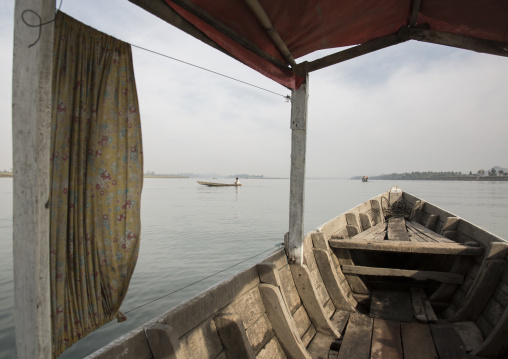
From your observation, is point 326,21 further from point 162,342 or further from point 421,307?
point 421,307

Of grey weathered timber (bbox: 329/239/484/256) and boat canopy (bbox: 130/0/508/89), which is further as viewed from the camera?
grey weathered timber (bbox: 329/239/484/256)

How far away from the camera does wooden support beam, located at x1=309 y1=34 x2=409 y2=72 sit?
3.31 meters

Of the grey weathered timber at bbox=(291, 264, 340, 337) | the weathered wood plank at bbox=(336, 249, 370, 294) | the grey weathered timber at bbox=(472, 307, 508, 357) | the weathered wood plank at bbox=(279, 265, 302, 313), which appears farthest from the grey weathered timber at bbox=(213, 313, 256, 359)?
the weathered wood plank at bbox=(336, 249, 370, 294)

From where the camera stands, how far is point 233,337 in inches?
86.2

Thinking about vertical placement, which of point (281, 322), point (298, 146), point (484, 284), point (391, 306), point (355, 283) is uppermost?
point (298, 146)

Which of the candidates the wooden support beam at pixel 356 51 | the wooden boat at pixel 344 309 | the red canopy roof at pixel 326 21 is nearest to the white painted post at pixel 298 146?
the wooden support beam at pixel 356 51

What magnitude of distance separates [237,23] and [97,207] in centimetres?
191

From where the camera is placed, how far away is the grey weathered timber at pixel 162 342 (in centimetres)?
171

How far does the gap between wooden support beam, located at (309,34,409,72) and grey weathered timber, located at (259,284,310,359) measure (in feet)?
8.50

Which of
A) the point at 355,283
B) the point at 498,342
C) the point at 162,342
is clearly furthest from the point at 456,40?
the point at 162,342

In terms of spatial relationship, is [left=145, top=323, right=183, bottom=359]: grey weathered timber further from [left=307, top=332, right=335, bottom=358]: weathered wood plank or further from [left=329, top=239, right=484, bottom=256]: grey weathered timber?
[left=329, top=239, right=484, bottom=256]: grey weathered timber

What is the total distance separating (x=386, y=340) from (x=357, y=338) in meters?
0.29

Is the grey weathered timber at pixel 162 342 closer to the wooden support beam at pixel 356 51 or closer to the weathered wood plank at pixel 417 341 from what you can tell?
the weathered wood plank at pixel 417 341

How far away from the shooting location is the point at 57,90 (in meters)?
1.61
